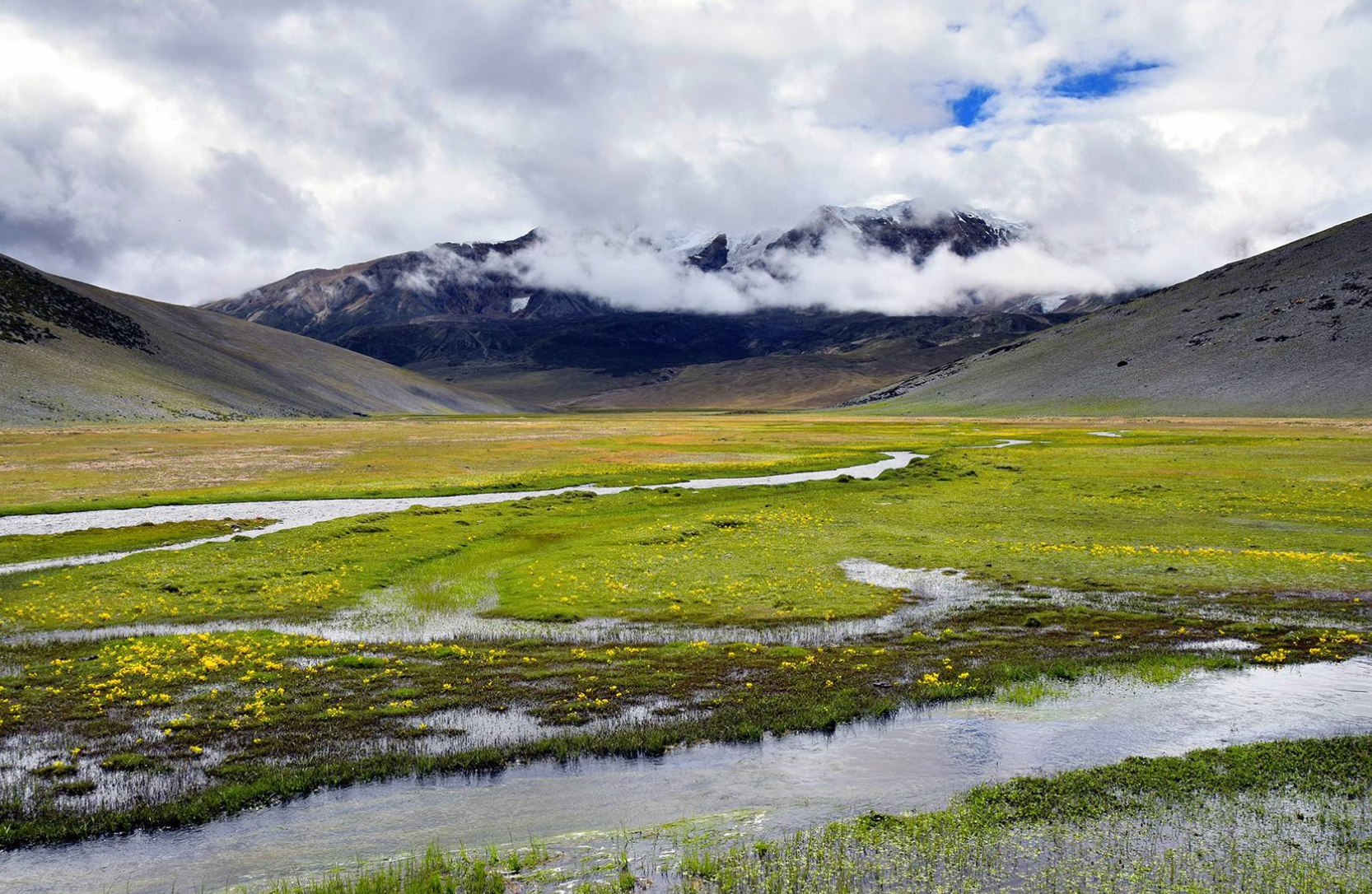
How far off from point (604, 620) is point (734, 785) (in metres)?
14.1

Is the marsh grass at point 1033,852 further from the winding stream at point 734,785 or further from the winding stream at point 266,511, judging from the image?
the winding stream at point 266,511

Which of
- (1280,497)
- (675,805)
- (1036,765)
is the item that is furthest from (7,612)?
(1280,497)

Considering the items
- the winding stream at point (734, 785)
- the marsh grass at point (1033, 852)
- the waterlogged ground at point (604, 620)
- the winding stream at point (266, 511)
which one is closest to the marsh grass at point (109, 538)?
the waterlogged ground at point (604, 620)

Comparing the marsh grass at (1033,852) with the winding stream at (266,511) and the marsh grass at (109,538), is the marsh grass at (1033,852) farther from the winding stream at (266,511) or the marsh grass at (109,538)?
the marsh grass at (109,538)

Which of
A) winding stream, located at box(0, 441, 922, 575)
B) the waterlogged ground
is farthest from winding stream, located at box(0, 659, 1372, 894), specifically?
winding stream, located at box(0, 441, 922, 575)

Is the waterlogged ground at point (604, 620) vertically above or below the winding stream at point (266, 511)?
below

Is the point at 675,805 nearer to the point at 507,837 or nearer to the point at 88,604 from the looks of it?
the point at 507,837

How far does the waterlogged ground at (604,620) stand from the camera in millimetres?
17469

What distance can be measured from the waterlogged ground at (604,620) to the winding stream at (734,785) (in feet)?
2.39

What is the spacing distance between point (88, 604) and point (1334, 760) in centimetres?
3632

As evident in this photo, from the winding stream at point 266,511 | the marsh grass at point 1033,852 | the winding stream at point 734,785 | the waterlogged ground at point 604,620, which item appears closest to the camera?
the marsh grass at point 1033,852

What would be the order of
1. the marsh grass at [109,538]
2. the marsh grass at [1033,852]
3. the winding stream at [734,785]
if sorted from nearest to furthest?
the marsh grass at [1033,852] < the winding stream at [734,785] < the marsh grass at [109,538]

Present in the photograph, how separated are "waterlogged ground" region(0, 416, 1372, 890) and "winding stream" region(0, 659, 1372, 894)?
0.73m

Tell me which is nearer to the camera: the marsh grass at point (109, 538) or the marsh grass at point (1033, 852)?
the marsh grass at point (1033, 852)
